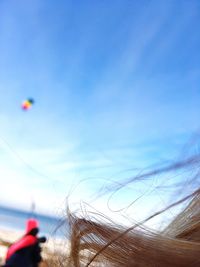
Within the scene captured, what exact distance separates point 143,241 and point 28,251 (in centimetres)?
199

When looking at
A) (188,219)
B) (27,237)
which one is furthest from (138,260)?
(27,237)

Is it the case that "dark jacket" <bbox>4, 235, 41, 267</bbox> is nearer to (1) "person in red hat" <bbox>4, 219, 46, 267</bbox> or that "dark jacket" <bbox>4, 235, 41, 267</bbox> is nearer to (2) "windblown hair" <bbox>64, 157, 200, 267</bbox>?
(1) "person in red hat" <bbox>4, 219, 46, 267</bbox>

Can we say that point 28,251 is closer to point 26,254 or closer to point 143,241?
point 26,254

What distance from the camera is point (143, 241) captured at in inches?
36.9

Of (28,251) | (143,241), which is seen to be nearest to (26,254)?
(28,251)

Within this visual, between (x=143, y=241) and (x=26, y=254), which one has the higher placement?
(x=26, y=254)

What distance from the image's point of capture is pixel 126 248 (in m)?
0.96

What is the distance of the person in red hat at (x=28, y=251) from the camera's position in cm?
253

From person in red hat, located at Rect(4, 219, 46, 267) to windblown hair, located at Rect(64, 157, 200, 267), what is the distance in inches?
59.9

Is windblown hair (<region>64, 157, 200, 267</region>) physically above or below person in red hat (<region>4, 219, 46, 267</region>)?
below

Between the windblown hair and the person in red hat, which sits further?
the person in red hat

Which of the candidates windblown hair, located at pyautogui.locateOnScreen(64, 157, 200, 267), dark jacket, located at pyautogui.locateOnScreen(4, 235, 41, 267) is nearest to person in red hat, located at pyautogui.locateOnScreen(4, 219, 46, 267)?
dark jacket, located at pyautogui.locateOnScreen(4, 235, 41, 267)

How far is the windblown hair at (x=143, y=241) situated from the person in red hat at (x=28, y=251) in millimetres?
1522

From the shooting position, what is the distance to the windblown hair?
0.91 m
